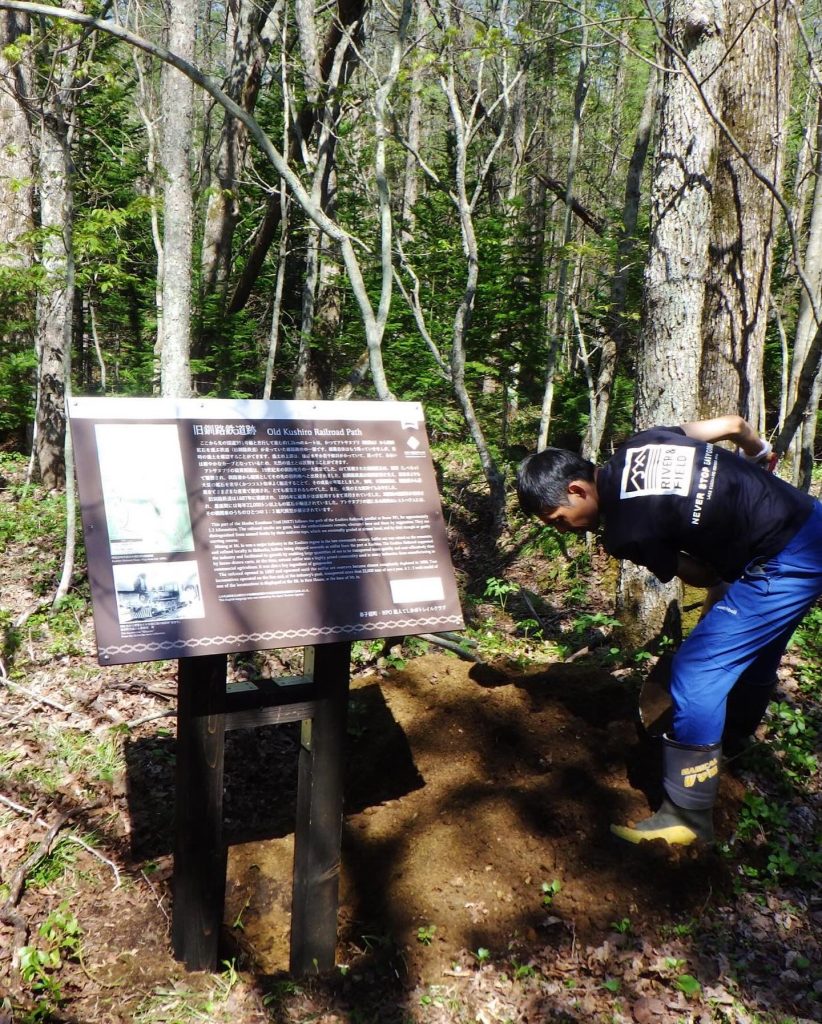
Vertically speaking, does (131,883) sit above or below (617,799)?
below

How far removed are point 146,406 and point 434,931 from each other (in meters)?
2.24

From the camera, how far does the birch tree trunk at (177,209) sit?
7.23 metres

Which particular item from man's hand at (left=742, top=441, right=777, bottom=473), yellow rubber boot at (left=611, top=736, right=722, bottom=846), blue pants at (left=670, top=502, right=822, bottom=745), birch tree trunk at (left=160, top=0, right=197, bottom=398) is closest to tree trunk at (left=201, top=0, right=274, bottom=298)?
birch tree trunk at (left=160, top=0, right=197, bottom=398)

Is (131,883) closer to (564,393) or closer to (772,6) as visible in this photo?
(772,6)

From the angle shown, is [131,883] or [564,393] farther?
[564,393]

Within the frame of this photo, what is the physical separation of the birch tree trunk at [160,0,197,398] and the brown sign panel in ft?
16.5

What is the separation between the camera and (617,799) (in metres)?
3.45

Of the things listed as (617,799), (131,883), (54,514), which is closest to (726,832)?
(617,799)

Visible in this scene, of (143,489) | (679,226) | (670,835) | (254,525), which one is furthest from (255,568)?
(679,226)

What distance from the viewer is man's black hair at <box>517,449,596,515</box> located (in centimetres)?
311

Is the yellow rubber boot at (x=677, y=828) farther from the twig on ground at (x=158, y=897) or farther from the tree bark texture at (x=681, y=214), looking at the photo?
the tree bark texture at (x=681, y=214)

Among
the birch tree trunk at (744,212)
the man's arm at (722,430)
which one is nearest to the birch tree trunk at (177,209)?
the birch tree trunk at (744,212)

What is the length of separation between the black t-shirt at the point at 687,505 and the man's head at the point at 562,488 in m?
0.05

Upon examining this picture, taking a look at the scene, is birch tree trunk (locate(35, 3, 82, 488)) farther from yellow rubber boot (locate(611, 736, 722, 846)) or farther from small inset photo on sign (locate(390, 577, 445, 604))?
yellow rubber boot (locate(611, 736, 722, 846))
